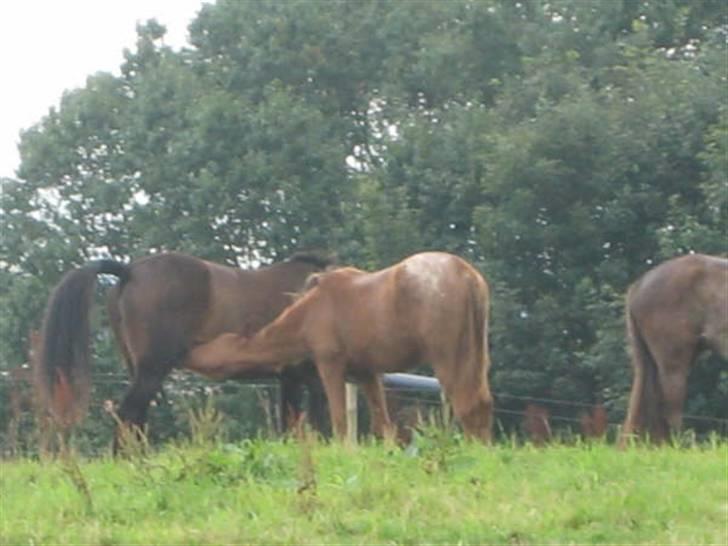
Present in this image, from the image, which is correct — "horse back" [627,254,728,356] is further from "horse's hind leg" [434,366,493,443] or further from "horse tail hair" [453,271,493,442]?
"horse's hind leg" [434,366,493,443]

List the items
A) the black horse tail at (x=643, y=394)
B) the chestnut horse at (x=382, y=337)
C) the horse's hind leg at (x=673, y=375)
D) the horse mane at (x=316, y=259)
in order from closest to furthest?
the chestnut horse at (x=382, y=337), the black horse tail at (x=643, y=394), the horse's hind leg at (x=673, y=375), the horse mane at (x=316, y=259)

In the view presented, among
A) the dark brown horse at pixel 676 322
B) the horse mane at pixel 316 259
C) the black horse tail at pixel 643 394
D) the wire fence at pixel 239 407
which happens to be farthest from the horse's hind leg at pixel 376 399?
the dark brown horse at pixel 676 322

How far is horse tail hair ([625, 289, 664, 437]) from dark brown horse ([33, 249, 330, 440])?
2445 millimetres

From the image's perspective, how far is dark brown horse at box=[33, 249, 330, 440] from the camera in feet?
46.0

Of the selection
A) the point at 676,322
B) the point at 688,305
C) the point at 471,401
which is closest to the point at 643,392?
the point at 676,322

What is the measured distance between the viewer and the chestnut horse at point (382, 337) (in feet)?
42.2

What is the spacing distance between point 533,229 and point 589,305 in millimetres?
2121

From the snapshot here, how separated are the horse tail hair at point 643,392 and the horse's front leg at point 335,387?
2.10 m

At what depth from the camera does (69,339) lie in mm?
14047

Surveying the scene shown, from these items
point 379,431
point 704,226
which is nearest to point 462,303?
point 379,431

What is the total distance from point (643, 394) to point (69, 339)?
4.46 metres

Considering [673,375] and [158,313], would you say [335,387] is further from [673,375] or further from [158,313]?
[673,375]

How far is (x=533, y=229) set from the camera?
29578mm

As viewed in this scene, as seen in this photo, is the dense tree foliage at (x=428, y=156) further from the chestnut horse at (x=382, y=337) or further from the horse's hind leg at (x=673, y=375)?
the chestnut horse at (x=382, y=337)
